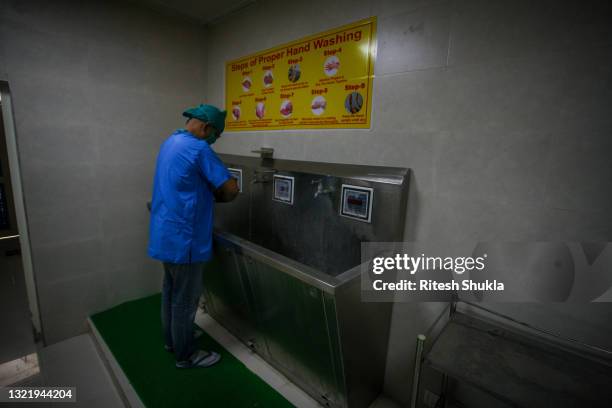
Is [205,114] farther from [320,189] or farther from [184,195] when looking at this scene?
[320,189]

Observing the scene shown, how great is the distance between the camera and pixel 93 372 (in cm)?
161

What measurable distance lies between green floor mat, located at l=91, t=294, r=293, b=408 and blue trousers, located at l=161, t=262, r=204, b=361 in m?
0.12

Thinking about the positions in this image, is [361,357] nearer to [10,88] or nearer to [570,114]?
[570,114]

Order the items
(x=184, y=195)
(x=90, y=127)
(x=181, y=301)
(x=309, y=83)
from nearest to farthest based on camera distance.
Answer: (x=184, y=195) < (x=181, y=301) < (x=309, y=83) < (x=90, y=127)

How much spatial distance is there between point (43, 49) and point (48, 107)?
0.30 m

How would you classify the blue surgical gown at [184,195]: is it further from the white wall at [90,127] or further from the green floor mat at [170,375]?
the white wall at [90,127]

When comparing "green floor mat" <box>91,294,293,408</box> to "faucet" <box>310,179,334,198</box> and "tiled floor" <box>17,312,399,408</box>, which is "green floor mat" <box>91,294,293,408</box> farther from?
"faucet" <box>310,179,334,198</box>

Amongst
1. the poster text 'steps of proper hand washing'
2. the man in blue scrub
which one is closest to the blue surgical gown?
the man in blue scrub

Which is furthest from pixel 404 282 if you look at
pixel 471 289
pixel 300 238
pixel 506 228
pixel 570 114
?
pixel 570 114

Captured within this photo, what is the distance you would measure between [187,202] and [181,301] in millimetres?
529

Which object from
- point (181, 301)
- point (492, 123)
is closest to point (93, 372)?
point (181, 301)

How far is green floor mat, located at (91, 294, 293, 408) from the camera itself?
142 centimetres

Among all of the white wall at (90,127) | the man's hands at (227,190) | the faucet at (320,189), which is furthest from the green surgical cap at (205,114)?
the white wall at (90,127)

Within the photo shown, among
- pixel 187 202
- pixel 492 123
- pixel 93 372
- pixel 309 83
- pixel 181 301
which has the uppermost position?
pixel 309 83
